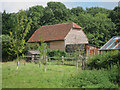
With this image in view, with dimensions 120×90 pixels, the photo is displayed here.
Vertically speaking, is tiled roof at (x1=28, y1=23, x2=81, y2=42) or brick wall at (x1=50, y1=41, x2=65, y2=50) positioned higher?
tiled roof at (x1=28, y1=23, x2=81, y2=42)

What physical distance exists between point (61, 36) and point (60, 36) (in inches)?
9.6

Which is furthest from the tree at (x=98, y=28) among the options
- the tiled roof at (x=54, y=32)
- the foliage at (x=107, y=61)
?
the foliage at (x=107, y=61)

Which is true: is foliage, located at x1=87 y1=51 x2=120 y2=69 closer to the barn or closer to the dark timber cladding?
the barn

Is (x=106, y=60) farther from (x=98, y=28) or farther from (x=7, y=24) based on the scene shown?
(x=98, y=28)

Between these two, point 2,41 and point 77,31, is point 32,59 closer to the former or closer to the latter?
point 2,41

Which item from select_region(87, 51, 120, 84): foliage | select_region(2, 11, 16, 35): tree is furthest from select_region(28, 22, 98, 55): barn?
select_region(87, 51, 120, 84): foliage

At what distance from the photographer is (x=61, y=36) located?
30891 mm

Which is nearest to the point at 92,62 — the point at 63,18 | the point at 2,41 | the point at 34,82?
the point at 34,82

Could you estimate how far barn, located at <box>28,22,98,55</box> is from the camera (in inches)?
1196

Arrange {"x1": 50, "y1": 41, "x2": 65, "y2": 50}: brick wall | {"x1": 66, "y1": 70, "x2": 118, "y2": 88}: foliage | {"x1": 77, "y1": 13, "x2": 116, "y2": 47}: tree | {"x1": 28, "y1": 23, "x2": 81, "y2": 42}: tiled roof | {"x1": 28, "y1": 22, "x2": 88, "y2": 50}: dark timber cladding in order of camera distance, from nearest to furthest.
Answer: {"x1": 66, "y1": 70, "x2": 118, "y2": 88}: foliage < {"x1": 50, "y1": 41, "x2": 65, "y2": 50}: brick wall < {"x1": 28, "y1": 22, "x2": 88, "y2": 50}: dark timber cladding < {"x1": 28, "y1": 23, "x2": 81, "y2": 42}: tiled roof < {"x1": 77, "y1": 13, "x2": 116, "y2": 47}: tree

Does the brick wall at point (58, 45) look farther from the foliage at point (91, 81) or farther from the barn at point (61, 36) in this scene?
the foliage at point (91, 81)

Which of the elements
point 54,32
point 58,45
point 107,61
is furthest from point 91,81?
point 54,32

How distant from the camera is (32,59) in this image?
21.4 m

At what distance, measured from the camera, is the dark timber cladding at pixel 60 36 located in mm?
30609
